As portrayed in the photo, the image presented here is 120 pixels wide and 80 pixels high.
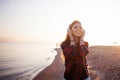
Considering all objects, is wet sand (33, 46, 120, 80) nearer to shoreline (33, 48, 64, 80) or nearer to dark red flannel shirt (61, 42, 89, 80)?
shoreline (33, 48, 64, 80)

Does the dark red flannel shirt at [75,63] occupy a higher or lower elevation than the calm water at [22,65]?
higher

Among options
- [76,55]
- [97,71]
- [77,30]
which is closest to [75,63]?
[76,55]

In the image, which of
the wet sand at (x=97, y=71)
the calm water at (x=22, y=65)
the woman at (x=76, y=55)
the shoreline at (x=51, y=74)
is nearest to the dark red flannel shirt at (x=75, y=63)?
the woman at (x=76, y=55)

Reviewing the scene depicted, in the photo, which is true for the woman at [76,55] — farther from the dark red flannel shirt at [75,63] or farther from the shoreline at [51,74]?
the shoreline at [51,74]

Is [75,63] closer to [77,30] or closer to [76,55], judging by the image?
[76,55]

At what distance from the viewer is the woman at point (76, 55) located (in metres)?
3.97

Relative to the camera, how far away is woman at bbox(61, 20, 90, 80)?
397 cm

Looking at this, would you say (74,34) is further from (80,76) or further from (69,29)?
(80,76)

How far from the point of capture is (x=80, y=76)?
13.0 ft

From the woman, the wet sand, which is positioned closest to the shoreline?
the wet sand

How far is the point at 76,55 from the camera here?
13.0 feet

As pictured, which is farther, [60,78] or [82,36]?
[60,78]

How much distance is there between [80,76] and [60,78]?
1385 cm

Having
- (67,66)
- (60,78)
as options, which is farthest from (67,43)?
(60,78)
